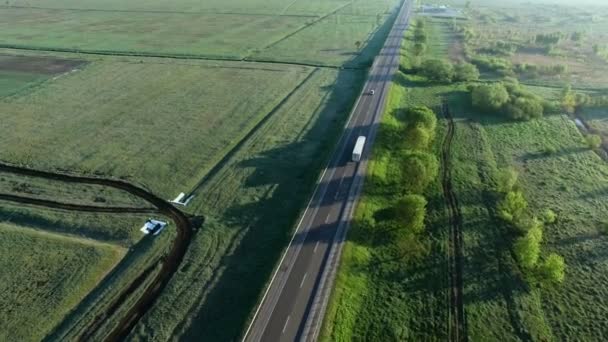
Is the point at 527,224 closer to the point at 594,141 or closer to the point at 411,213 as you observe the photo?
the point at 411,213

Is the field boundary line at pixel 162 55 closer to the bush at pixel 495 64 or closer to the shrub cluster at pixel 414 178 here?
the bush at pixel 495 64

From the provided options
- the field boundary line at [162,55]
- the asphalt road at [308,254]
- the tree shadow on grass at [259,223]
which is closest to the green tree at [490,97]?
the asphalt road at [308,254]

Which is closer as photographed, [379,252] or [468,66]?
[379,252]

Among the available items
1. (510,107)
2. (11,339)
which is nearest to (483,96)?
(510,107)

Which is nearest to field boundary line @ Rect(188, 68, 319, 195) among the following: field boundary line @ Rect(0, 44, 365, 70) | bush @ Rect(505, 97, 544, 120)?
field boundary line @ Rect(0, 44, 365, 70)

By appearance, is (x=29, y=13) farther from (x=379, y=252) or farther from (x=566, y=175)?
(x=566, y=175)

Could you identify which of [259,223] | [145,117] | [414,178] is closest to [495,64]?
[414,178]
